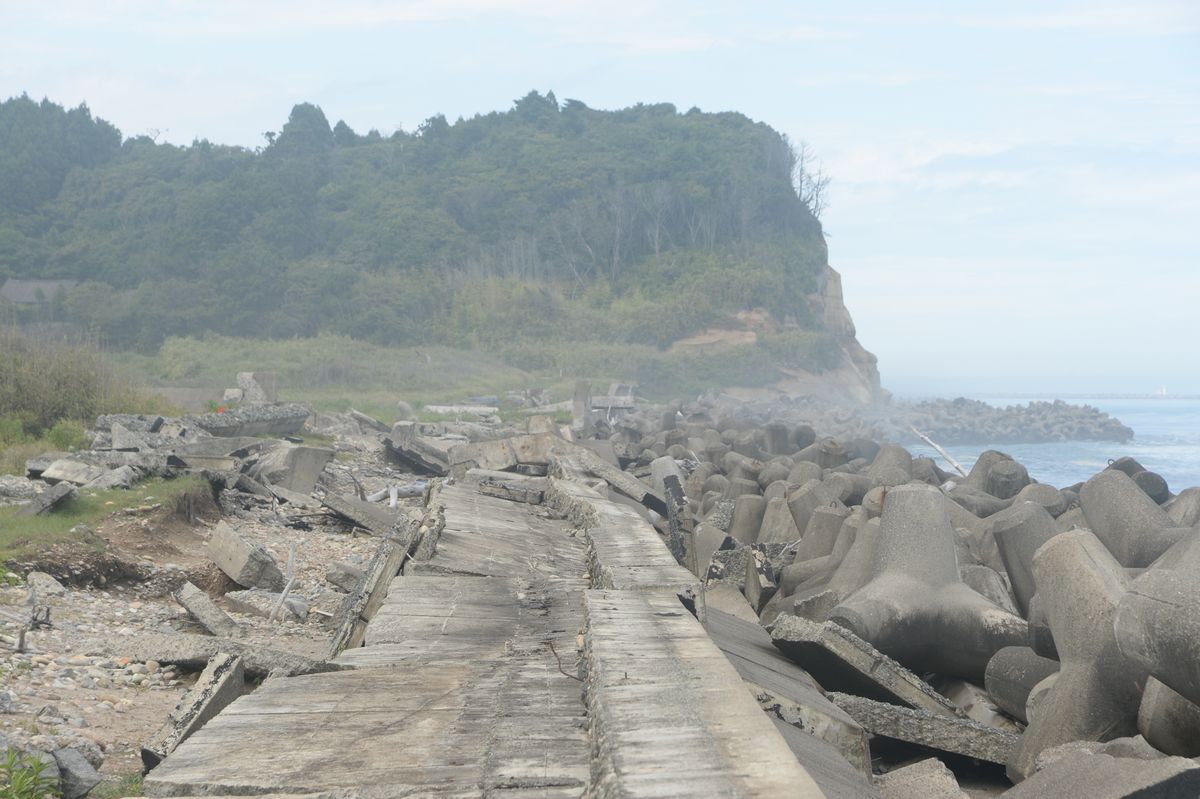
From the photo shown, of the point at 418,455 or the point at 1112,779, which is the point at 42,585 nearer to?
the point at 1112,779

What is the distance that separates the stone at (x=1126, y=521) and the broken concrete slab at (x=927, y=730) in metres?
2.84

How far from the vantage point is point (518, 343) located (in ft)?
196

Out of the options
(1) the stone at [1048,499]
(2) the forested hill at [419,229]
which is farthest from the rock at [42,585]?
(2) the forested hill at [419,229]

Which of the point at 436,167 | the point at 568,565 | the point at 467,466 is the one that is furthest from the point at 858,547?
the point at 436,167

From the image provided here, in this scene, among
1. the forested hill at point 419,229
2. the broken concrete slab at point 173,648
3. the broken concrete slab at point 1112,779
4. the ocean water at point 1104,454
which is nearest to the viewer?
the broken concrete slab at point 1112,779

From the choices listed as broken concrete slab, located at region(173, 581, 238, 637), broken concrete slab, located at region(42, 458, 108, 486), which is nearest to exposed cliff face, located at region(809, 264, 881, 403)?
broken concrete slab, located at region(42, 458, 108, 486)

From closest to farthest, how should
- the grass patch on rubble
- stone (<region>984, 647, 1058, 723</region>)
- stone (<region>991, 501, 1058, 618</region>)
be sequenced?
stone (<region>984, 647, 1058, 723</region>)
stone (<region>991, 501, 1058, 618</region>)
the grass patch on rubble

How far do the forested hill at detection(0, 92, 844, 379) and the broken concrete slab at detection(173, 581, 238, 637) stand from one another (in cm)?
4491

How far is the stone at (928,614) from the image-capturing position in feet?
19.6

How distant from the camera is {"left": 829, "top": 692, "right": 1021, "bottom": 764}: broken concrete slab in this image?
4.52 metres

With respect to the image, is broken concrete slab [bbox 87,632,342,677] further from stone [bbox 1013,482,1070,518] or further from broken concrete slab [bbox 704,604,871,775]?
stone [bbox 1013,482,1070,518]

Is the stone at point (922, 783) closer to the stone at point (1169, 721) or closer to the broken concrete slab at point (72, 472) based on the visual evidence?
the stone at point (1169, 721)

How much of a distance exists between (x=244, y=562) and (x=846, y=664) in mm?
4688

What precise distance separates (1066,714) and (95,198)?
75879 millimetres
